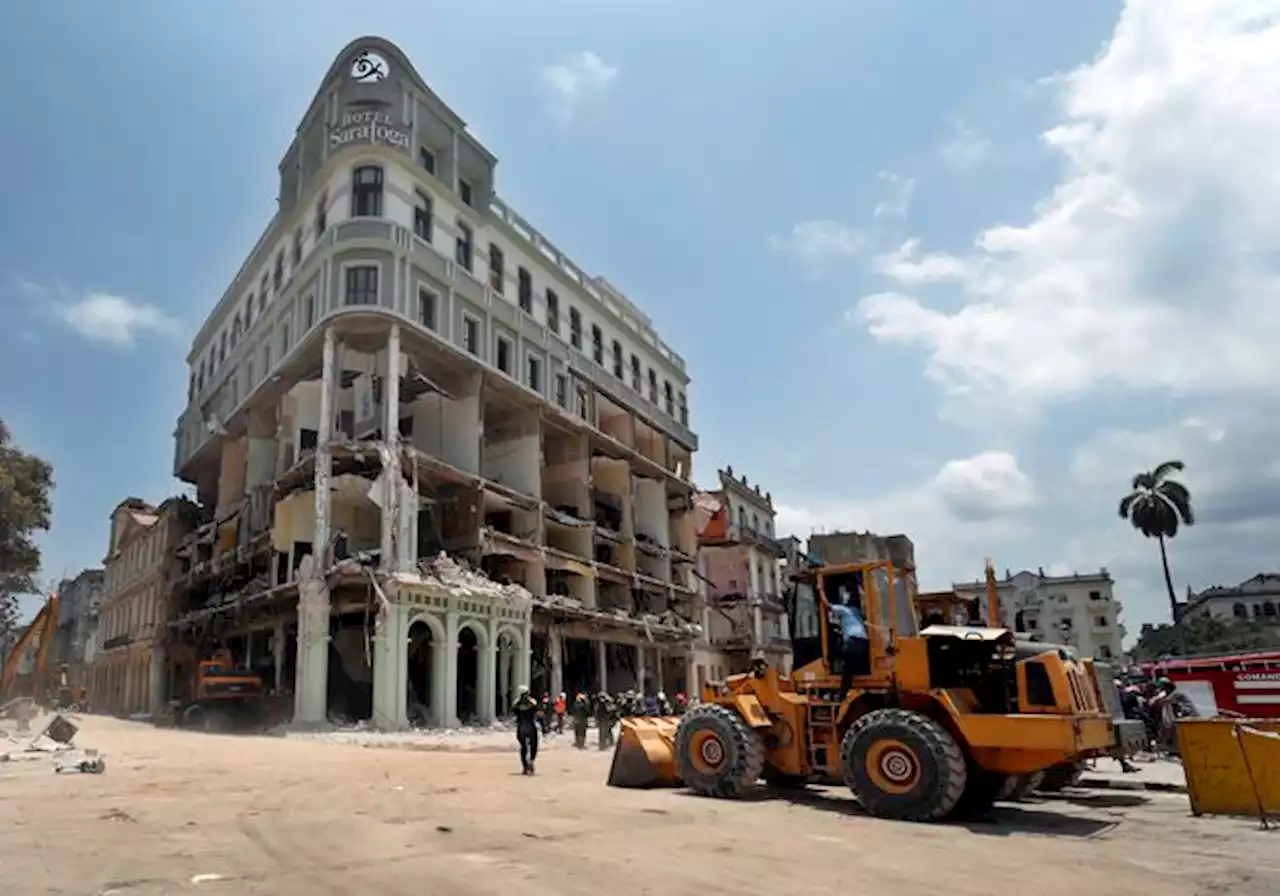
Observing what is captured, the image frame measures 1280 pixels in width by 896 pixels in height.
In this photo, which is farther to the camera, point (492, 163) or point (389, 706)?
point (492, 163)

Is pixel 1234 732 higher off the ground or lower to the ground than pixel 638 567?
Answer: lower

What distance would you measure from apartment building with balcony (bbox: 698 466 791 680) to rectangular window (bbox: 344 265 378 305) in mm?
29380

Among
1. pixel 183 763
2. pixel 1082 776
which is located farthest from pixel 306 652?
pixel 1082 776

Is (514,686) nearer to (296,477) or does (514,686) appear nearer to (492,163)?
(296,477)

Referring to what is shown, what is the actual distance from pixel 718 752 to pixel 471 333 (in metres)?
28.9

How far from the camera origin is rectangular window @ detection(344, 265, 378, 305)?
33.8 metres

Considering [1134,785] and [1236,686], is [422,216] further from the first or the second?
[1134,785]

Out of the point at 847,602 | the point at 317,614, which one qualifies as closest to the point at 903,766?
the point at 847,602

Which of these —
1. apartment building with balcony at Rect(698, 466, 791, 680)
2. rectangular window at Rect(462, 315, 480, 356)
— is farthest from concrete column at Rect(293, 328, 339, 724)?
apartment building with balcony at Rect(698, 466, 791, 680)

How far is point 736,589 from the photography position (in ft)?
190

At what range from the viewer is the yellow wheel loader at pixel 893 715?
990 cm

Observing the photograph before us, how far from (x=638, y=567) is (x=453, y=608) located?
20589mm

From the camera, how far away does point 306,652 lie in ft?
96.6

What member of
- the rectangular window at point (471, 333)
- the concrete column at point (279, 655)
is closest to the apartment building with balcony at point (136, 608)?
the concrete column at point (279, 655)
